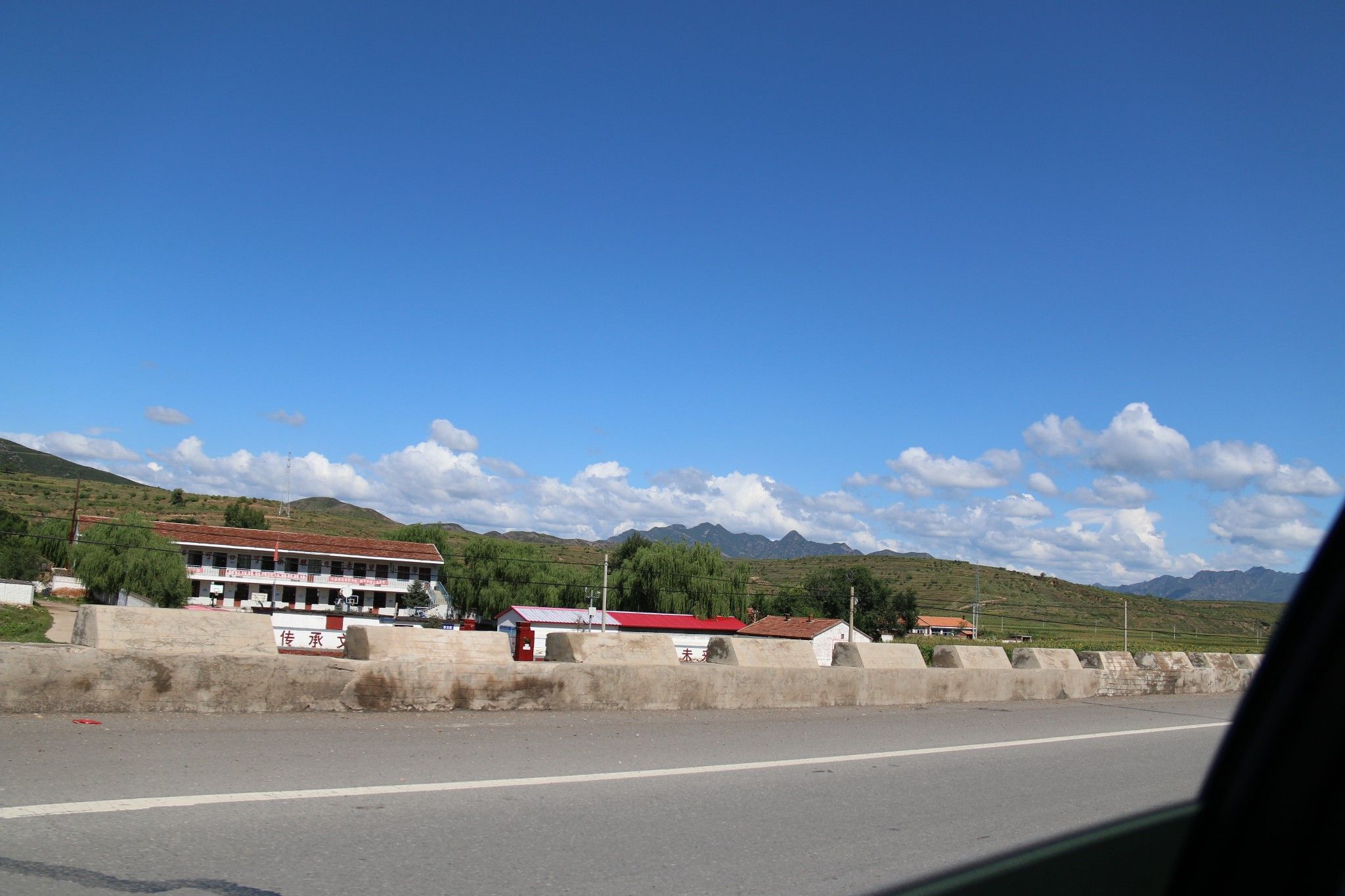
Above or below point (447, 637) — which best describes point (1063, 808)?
below

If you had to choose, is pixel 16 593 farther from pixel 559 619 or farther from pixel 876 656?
pixel 876 656

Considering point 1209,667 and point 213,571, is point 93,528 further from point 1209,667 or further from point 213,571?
point 1209,667

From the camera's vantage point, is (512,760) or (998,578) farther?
(998,578)

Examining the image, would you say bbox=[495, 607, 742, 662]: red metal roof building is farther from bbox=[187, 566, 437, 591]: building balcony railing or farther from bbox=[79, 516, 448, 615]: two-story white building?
bbox=[79, 516, 448, 615]: two-story white building

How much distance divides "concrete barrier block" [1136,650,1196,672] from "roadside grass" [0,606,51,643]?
37787mm

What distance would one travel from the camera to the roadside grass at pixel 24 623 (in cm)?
4300

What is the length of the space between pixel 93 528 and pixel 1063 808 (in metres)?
95.6

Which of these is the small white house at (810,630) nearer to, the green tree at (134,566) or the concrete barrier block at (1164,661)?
the green tree at (134,566)

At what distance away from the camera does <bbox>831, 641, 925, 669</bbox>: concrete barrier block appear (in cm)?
1398

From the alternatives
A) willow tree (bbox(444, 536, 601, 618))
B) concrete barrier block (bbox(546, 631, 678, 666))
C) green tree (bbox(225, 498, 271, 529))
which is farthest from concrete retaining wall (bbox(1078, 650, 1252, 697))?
green tree (bbox(225, 498, 271, 529))

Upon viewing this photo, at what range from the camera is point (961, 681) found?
14.8 metres

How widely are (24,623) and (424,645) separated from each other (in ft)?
161

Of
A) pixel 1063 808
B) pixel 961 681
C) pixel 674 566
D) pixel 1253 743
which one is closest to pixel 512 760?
pixel 1063 808

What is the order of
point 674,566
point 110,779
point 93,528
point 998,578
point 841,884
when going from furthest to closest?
1. point 998,578
2. point 674,566
3. point 93,528
4. point 110,779
5. point 841,884
